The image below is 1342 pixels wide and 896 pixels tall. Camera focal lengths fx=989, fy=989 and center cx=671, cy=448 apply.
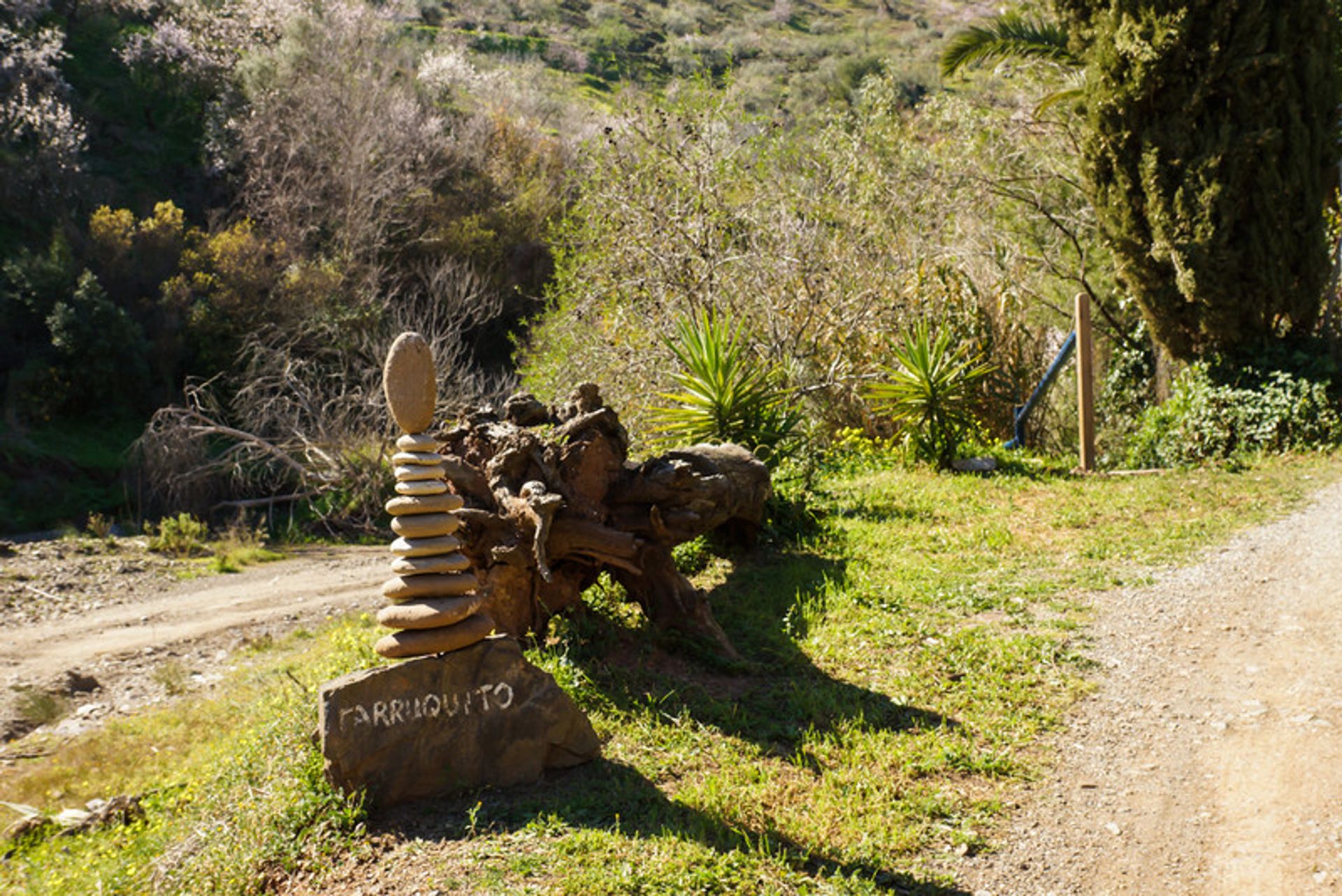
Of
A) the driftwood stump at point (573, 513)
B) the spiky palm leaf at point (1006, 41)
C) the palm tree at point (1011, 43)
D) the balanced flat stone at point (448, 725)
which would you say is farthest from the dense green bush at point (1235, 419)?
the balanced flat stone at point (448, 725)

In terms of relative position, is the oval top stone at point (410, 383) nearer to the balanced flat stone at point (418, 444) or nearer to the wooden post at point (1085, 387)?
the balanced flat stone at point (418, 444)

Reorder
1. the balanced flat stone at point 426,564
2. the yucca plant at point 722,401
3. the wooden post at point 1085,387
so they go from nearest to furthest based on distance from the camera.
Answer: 1. the balanced flat stone at point 426,564
2. the yucca plant at point 722,401
3. the wooden post at point 1085,387

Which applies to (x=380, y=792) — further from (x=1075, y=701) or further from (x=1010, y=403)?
(x=1010, y=403)

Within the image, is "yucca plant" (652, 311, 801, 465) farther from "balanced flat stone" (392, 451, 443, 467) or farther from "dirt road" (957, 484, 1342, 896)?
"balanced flat stone" (392, 451, 443, 467)

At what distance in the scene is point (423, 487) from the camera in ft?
13.4

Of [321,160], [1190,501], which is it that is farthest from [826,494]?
[321,160]

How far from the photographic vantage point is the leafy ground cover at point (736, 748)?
142 inches

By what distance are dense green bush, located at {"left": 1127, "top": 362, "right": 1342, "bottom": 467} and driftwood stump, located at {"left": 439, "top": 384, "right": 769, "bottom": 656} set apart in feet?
22.5

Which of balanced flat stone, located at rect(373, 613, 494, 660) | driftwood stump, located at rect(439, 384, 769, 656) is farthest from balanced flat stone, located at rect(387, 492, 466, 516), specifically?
driftwood stump, located at rect(439, 384, 769, 656)

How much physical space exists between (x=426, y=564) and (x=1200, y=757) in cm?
337

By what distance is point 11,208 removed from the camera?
20.5 m

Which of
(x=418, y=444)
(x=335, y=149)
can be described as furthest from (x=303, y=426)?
(x=418, y=444)

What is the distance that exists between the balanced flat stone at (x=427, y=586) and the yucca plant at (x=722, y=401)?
4816 millimetres

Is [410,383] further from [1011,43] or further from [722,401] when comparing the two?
[1011,43]
